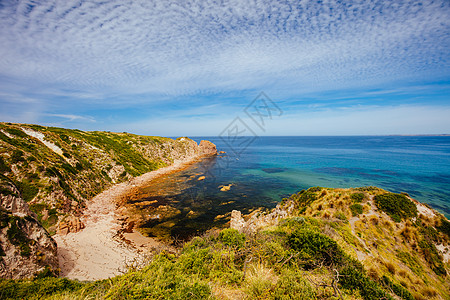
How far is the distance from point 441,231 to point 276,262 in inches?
352

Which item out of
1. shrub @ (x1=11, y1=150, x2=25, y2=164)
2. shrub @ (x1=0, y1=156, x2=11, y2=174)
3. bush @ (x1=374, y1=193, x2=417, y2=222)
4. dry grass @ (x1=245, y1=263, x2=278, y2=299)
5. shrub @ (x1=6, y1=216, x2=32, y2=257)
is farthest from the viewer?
shrub @ (x1=11, y1=150, x2=25, y2=164)

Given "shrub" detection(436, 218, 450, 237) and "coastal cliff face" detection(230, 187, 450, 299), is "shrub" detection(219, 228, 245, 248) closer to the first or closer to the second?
"coastal cliff face" detection(230, 187, 450, 299)

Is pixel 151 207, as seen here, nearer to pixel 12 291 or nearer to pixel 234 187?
pixel 234 187

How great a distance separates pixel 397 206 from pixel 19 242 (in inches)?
757

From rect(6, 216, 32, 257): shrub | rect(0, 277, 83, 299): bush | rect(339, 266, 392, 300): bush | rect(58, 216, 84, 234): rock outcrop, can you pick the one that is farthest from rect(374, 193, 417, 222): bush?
rect(58, 216, 84, 234): rock outcrop

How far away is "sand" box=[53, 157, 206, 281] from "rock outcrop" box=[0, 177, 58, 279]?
61.3 inches

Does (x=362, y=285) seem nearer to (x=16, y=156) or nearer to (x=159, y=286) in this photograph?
(x=159, y=286)

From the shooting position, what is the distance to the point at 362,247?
299 inches

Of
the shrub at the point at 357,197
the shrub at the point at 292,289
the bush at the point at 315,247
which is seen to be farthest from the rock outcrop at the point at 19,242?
the shrub at the point at 357,197

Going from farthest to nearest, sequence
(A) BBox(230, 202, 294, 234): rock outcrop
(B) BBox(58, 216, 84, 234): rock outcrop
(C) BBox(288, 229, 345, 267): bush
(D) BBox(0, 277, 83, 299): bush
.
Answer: (B) BBox(58, 216, 84, 234): rock outcrop → (A) BBox(230, 202, 294, 234): rock outcrop → (C) BBox(288, 229, 345, 267): bush → (D) BBox(0, 277, 83, 299): bush

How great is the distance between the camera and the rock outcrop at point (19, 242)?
7.82 m

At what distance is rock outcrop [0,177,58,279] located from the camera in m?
7.82

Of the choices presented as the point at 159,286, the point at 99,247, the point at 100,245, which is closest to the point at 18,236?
the point at 99,247

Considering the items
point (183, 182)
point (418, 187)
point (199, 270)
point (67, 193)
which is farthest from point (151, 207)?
point (418, 187)
